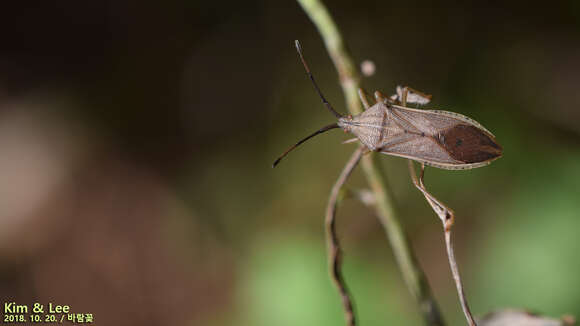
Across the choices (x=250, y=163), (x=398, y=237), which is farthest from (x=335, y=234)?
(x=250, y=163)

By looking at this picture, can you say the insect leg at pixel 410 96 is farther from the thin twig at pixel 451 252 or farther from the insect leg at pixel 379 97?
the thin twig at pixel 451 252

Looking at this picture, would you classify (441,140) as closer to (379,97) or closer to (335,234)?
(379,97)

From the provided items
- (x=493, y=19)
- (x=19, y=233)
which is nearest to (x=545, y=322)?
(x=493, y=19)

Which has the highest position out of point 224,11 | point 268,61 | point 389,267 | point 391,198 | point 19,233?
point 224,11

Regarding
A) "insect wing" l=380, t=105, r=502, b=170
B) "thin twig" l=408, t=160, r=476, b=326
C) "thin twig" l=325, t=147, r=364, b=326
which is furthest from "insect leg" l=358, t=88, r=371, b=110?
"thin twig" l=408, t=160, r=476, b=326

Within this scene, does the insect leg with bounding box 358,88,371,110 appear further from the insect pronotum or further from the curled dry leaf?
the curled dry leaf

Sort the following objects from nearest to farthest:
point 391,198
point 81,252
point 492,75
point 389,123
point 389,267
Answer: point 391,198 < point 389,123 < point 389,267 < point 492,75 < point 81,252

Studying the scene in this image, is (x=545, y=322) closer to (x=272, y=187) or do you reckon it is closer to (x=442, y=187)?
(x=442, y=187)

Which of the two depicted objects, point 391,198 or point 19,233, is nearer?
point 391,198
